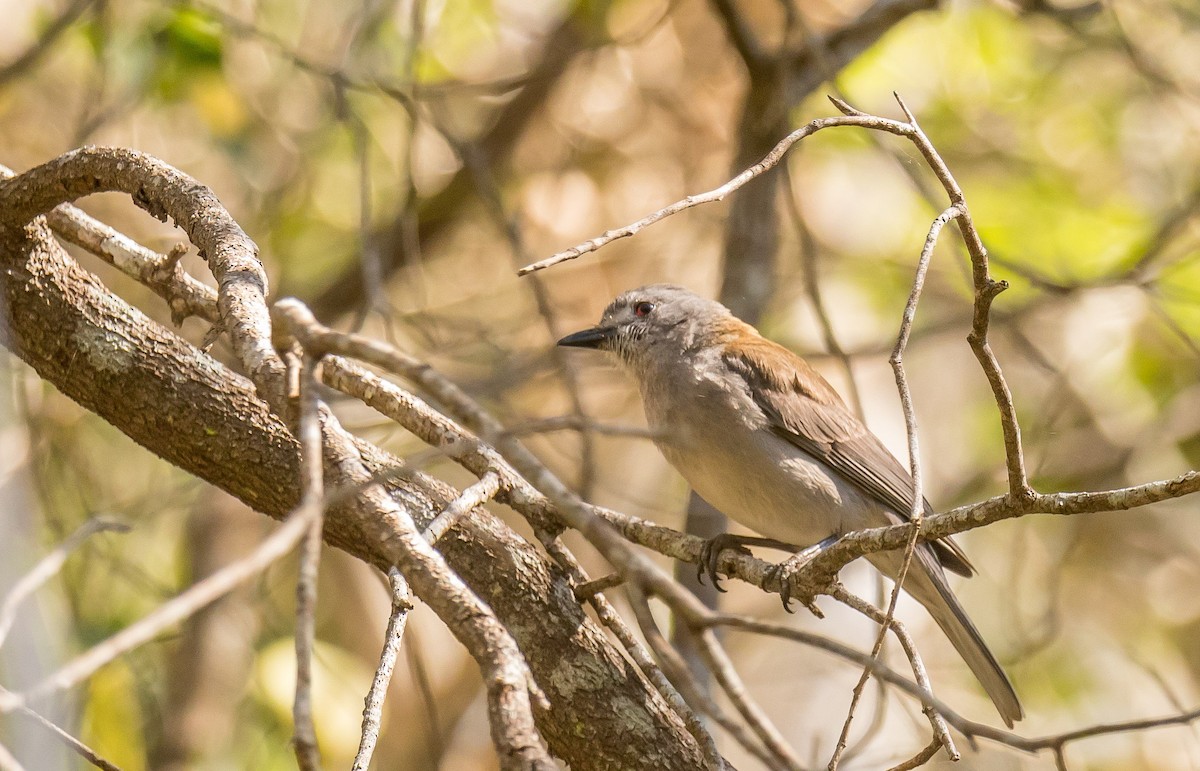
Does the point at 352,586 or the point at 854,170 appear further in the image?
the point at 854,170

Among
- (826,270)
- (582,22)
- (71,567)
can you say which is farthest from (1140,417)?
(71,567)

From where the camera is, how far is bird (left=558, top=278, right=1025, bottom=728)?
13.8 ft

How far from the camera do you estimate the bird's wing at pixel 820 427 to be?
442 centimetres

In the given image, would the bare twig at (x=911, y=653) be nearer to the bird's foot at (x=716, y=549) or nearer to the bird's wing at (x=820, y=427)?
the bird's foot at (x=716, y=549)

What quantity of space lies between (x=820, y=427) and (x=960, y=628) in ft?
3.00

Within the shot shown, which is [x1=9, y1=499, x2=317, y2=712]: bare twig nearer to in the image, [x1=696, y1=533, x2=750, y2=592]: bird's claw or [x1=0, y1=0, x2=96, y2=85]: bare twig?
[x1=696, y1=533, x2=750, y2=592]: bird's claw

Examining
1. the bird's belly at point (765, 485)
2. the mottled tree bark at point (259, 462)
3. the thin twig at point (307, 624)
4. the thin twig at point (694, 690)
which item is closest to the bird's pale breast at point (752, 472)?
the bird's belly at point (765, 485)

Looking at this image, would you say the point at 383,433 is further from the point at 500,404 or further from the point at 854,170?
the point at 854,170

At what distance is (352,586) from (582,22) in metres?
3.51

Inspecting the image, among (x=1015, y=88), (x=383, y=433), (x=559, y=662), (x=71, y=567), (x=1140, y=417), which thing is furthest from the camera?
(x=1015, y=88)

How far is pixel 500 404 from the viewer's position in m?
5.51

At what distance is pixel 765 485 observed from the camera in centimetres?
422

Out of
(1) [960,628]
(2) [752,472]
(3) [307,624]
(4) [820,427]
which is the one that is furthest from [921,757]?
(4) [820,427]

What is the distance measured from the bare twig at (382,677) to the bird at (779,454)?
6.39 feet
